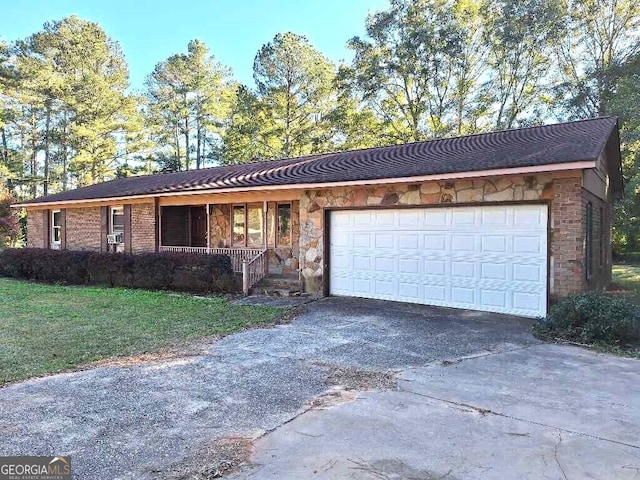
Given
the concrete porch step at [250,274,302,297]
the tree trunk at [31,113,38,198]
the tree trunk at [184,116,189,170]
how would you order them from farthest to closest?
the tree trunk at [184,116,189,170] → the tree trunk at [31,113,38,198] → the concrete porch step at [250,274,302,297]

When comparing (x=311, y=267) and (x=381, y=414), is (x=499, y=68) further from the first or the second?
(x=381, y=414)

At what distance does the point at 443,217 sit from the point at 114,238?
12.6m

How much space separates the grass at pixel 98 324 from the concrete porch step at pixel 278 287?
4.03 feet

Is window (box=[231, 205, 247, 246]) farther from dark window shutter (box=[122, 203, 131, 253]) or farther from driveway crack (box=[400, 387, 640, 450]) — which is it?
driveway crack (box=[400, 387, 640, 450])

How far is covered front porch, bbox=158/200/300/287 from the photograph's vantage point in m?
13.7

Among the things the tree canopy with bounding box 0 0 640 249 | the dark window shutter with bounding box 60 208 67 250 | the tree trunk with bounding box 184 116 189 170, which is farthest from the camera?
the tree trunk with bounding box 184 116 189 170

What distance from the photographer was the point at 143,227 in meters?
16.2

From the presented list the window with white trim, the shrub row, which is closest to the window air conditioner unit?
the window with white trim

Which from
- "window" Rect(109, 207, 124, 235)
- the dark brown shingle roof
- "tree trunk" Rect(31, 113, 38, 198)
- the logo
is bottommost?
the logo

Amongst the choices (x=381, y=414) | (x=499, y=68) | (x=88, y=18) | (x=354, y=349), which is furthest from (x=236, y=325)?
(x=88, y=18)

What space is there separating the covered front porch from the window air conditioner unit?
7.12ft

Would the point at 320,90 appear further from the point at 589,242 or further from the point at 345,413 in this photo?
the point at 345,413

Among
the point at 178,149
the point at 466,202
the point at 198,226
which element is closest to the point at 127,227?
the point at 198,226

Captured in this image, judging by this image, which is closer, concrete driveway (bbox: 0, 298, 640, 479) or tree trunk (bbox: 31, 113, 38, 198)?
concrete driveway (bbox: 0, 298, 640, 479)
